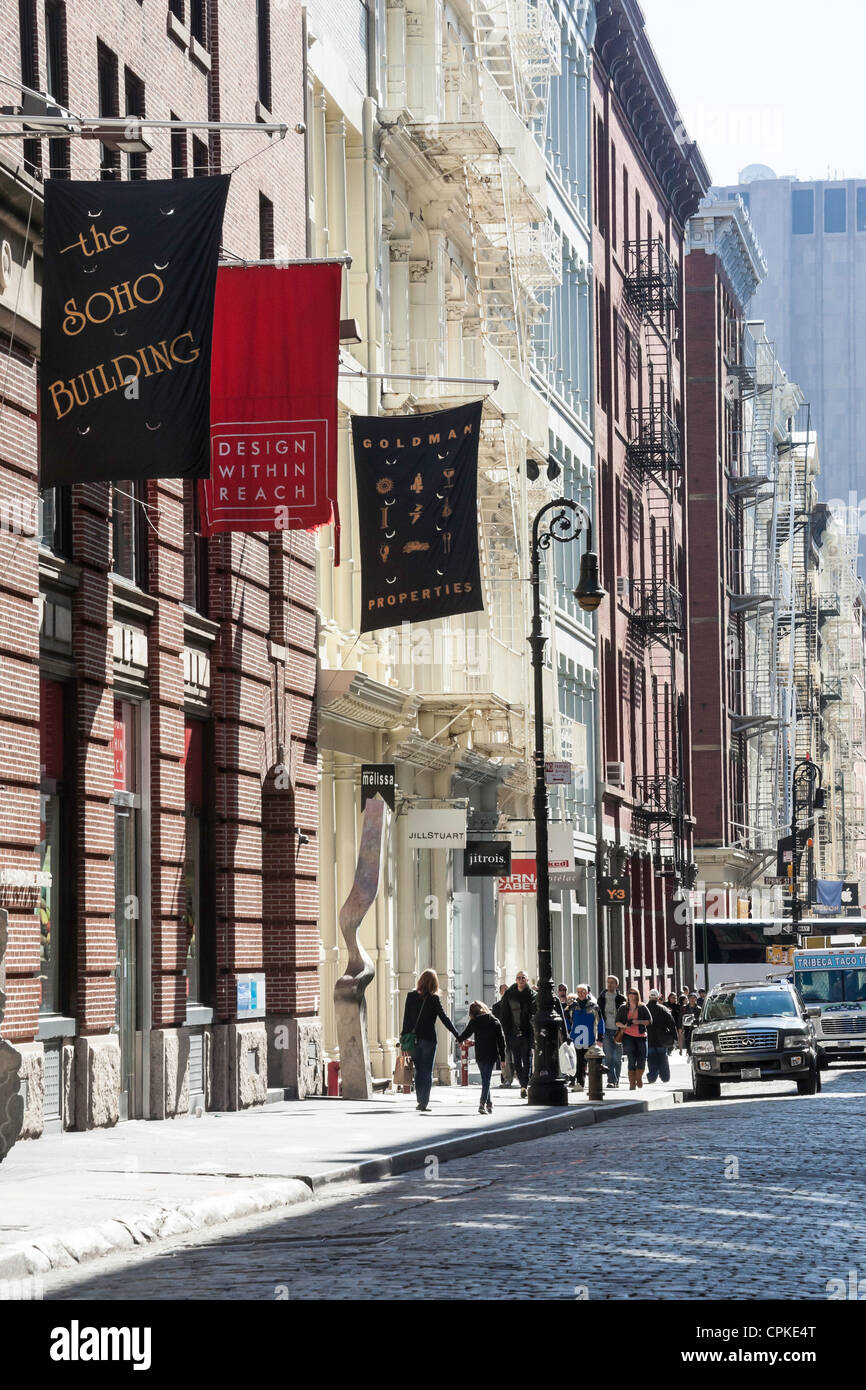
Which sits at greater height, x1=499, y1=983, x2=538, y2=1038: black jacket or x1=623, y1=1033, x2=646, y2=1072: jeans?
x1=499, y1=983, x2=538, y2=1038: black jacket

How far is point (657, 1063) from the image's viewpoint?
40281 mm

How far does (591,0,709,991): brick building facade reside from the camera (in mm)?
61938

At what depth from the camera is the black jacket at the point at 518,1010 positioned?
35031 millimetres

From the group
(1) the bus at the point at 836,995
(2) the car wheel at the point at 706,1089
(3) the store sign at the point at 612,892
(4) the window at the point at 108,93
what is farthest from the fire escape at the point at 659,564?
(4) the window at the point at 108,93

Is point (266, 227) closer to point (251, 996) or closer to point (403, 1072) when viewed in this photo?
point (251, 996)

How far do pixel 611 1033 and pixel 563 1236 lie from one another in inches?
999

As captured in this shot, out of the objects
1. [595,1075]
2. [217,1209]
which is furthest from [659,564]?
[217,1209]

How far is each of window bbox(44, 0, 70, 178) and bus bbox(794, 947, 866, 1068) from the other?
26.6 metres

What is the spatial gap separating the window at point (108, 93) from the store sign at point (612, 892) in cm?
3236

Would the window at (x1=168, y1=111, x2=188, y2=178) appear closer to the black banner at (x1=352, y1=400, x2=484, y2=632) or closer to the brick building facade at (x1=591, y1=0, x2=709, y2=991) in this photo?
the black banner at (x1=352, y1=400, x2=484, y2=632)

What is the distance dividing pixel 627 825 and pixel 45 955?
4215cm

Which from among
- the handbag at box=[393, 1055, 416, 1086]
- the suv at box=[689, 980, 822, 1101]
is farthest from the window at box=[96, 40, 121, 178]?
the suv at box=[689, 980, 822, 1101]

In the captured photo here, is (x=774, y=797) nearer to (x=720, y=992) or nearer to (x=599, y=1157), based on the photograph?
(x=720, y=992)
